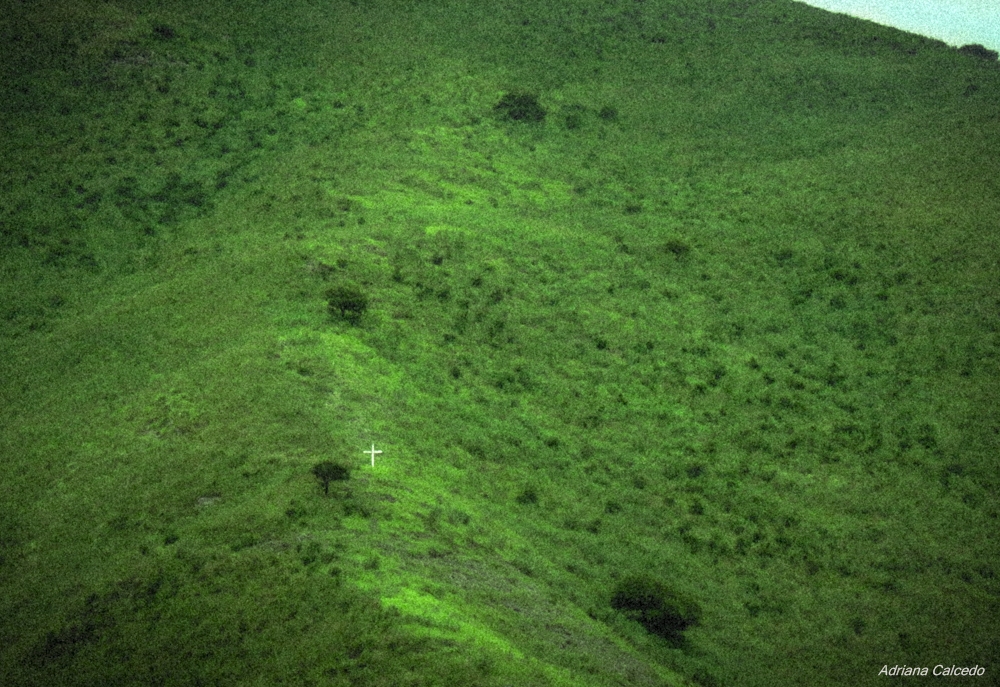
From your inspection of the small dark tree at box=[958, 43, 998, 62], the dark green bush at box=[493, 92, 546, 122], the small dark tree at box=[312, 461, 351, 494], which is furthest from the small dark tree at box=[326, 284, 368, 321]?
the small dark tree at box=[958, 43, 998, 62]

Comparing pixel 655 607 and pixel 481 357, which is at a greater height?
pixel 481 357

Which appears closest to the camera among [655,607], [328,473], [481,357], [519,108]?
[655,607]

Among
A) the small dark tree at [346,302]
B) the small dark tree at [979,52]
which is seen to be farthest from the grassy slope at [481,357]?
the small dark tree at [979,52]

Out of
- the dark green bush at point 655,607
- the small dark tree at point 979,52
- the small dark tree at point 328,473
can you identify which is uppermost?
the small dark tree at point 979,52

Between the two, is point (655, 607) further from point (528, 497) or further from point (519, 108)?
point (519, 108)

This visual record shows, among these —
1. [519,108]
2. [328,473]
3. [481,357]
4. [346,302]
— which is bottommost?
[328,473]

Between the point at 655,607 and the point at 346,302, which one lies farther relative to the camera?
the point at 346,302

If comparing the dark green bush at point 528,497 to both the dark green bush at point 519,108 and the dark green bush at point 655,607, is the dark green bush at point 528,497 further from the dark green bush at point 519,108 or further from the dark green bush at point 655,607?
the dark green bush at point 519,108

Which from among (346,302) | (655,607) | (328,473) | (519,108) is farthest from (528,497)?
(519,108)

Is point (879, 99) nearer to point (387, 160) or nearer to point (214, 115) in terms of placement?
point (387, 160)
